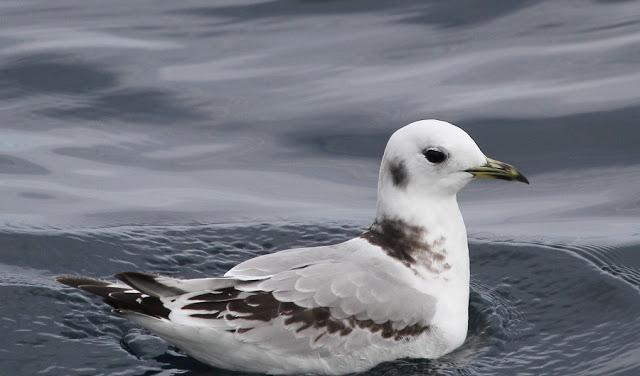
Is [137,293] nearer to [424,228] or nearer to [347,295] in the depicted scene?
[347,295]

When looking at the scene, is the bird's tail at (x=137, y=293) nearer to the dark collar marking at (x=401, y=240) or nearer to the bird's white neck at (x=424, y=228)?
the dark collar marking at (x=401, y=240)

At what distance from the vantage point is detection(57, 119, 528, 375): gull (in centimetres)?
788

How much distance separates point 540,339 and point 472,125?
4704 millimetres

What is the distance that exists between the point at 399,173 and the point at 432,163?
239 millimetres

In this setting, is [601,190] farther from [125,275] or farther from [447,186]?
[125,275]

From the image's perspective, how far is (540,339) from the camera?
28.7 ft

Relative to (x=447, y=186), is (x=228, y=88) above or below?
above

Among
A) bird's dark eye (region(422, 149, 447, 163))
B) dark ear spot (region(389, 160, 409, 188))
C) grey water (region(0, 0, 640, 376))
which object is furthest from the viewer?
grey water (region(0, 0, 640, 376))

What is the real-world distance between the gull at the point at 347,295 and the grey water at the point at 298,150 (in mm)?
255

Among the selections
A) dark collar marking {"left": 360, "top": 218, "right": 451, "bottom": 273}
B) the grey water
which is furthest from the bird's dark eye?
the grey water

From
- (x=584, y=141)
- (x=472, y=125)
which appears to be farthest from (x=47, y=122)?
(x=584, y=141)

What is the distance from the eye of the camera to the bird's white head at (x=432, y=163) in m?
8.39

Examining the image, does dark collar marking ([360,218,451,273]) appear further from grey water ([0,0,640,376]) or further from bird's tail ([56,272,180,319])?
bird's tail ([56,272,180,319])

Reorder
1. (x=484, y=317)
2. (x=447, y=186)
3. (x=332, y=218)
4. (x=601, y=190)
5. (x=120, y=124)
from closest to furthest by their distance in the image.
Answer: (x=447, y=186), (x=484, y=317), (x=332, y=218), (x=601, y=190), (x=120, y=124)
